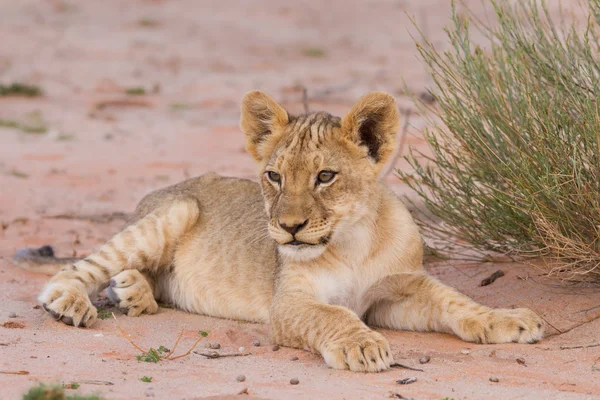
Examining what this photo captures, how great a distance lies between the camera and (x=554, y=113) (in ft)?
19.2

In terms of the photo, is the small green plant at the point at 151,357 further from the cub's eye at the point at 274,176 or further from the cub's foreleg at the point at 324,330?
the cub's eye at the point at 274,176

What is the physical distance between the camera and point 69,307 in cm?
→ 580

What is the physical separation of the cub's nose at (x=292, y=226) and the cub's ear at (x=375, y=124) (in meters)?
0.68

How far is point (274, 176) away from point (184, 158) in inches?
291

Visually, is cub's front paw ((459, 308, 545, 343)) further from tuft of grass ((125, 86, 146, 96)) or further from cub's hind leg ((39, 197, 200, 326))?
tuft of grass ((125, 86, 146, 96))

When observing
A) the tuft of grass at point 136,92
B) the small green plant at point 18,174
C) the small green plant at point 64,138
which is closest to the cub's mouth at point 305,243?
the small green plant at point 18,174

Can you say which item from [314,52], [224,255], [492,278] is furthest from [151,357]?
[314,52]

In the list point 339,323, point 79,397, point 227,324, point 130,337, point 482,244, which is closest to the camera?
point 79,397

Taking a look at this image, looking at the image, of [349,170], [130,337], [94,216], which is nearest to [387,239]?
[349,170]

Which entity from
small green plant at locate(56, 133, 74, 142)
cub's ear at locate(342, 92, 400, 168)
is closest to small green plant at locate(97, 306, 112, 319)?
cub's ear at locate(342, 92, 400, 168)

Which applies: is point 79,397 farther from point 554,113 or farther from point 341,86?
point 341,86

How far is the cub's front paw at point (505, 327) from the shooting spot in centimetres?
531

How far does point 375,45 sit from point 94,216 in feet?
47.9

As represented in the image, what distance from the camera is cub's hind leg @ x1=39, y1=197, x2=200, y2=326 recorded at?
21.1 feet
